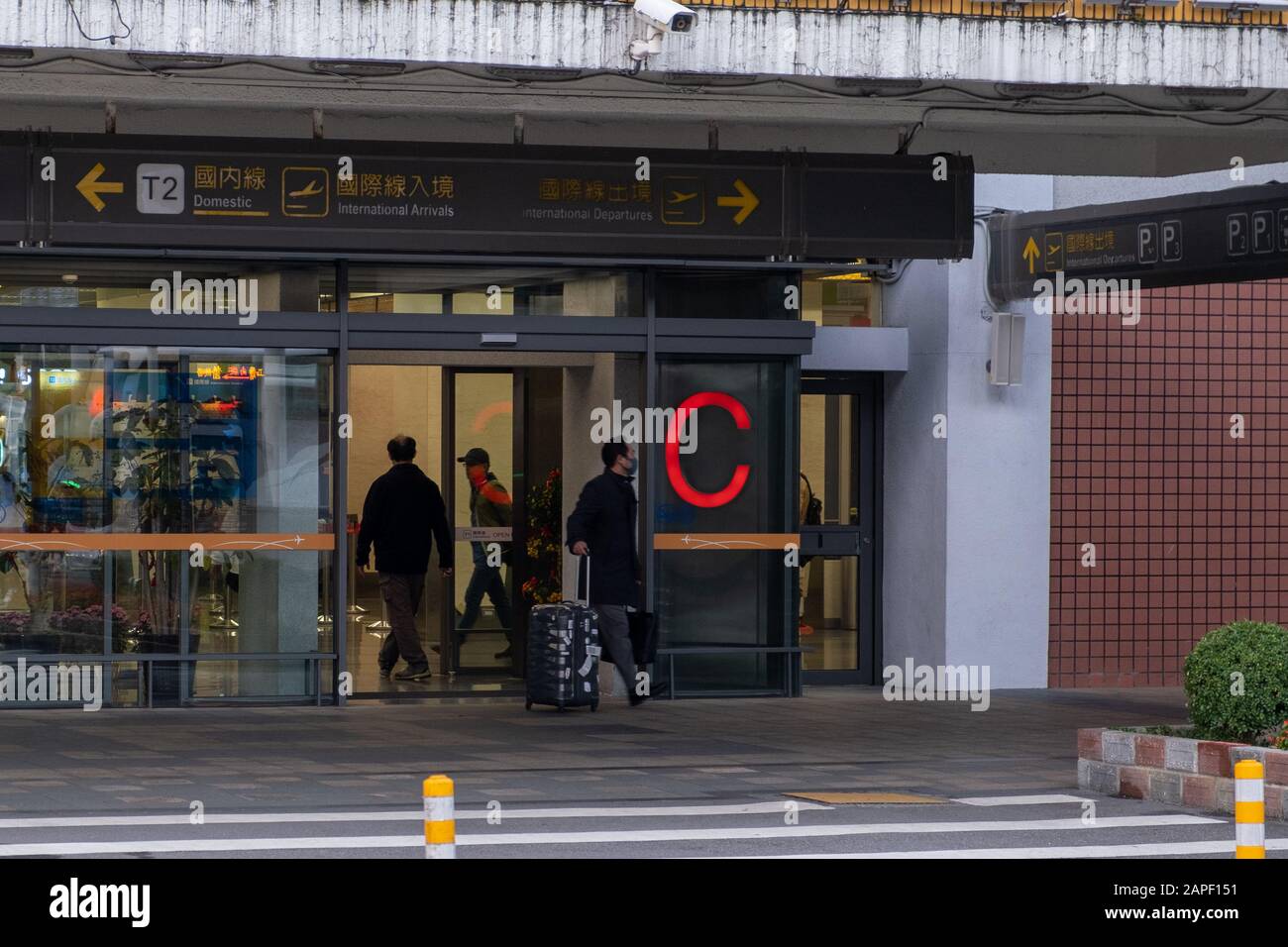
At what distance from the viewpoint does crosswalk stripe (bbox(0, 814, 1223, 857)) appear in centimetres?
840

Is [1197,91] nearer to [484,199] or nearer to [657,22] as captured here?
[657,22]

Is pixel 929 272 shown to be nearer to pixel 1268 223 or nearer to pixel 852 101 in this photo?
pixel 1268 223

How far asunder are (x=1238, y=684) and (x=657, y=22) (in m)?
4.52

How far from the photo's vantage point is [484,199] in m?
11.7

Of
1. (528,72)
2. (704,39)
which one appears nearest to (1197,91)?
(704,39)

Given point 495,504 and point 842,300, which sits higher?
point 842,300

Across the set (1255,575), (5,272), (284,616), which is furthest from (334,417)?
(1255,575)

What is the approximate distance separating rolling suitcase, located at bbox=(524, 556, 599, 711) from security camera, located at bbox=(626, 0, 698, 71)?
4.90 meters

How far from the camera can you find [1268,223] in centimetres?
1296

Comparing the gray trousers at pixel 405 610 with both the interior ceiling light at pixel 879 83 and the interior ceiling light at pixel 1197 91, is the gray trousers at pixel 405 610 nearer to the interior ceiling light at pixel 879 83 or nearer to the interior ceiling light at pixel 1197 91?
the interior ceiling light at pixel 879 83

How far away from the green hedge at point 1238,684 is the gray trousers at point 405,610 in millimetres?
7185

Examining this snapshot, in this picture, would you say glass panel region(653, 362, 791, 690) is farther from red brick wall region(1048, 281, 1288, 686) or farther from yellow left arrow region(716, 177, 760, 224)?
yellow left arrow region(716, 177, 760, 224)

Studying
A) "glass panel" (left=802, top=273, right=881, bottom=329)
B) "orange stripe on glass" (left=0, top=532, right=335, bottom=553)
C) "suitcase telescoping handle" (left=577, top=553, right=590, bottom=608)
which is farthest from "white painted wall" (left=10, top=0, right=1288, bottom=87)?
"glass panel" (left=802, top=273, right=881, bottom=329)

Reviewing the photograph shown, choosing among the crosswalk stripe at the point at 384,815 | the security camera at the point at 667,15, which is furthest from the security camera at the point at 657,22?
the crosswalk stripe at the point at 384,815
